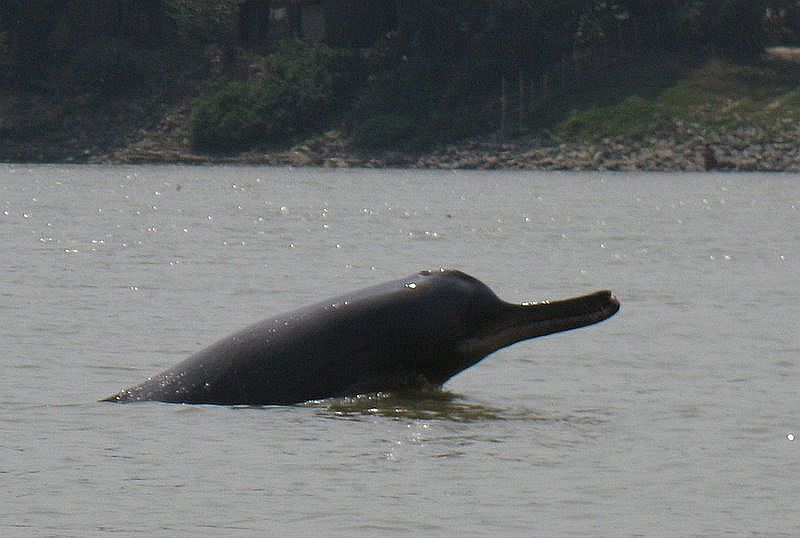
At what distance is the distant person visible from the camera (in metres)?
86.6

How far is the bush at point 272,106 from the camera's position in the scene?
9469 cm

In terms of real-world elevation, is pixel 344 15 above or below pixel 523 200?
above

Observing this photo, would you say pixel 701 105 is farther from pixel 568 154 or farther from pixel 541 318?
pixel 541 318

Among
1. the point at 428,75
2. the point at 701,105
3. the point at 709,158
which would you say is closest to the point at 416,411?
the point at 709,158

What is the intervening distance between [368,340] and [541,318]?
1.45m

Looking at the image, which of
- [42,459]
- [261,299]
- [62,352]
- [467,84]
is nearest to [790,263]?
[261,299]

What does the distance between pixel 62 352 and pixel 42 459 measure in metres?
6.56

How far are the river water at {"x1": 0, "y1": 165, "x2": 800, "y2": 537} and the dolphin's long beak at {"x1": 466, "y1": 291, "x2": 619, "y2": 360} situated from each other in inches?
27.9

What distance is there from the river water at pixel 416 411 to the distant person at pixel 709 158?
44230 millimetres

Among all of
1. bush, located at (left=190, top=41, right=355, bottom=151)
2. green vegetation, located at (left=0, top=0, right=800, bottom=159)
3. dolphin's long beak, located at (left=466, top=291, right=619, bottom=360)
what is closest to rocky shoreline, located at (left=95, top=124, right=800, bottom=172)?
green vegetation, located at (left=0, top=0, right=800, bottom=159)

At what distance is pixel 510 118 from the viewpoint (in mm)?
92625

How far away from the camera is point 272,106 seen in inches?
3762

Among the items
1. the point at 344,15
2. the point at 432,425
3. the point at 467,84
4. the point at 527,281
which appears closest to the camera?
the point at 432,425

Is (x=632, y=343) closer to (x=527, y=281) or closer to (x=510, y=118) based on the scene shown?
(x=527, y=281)
